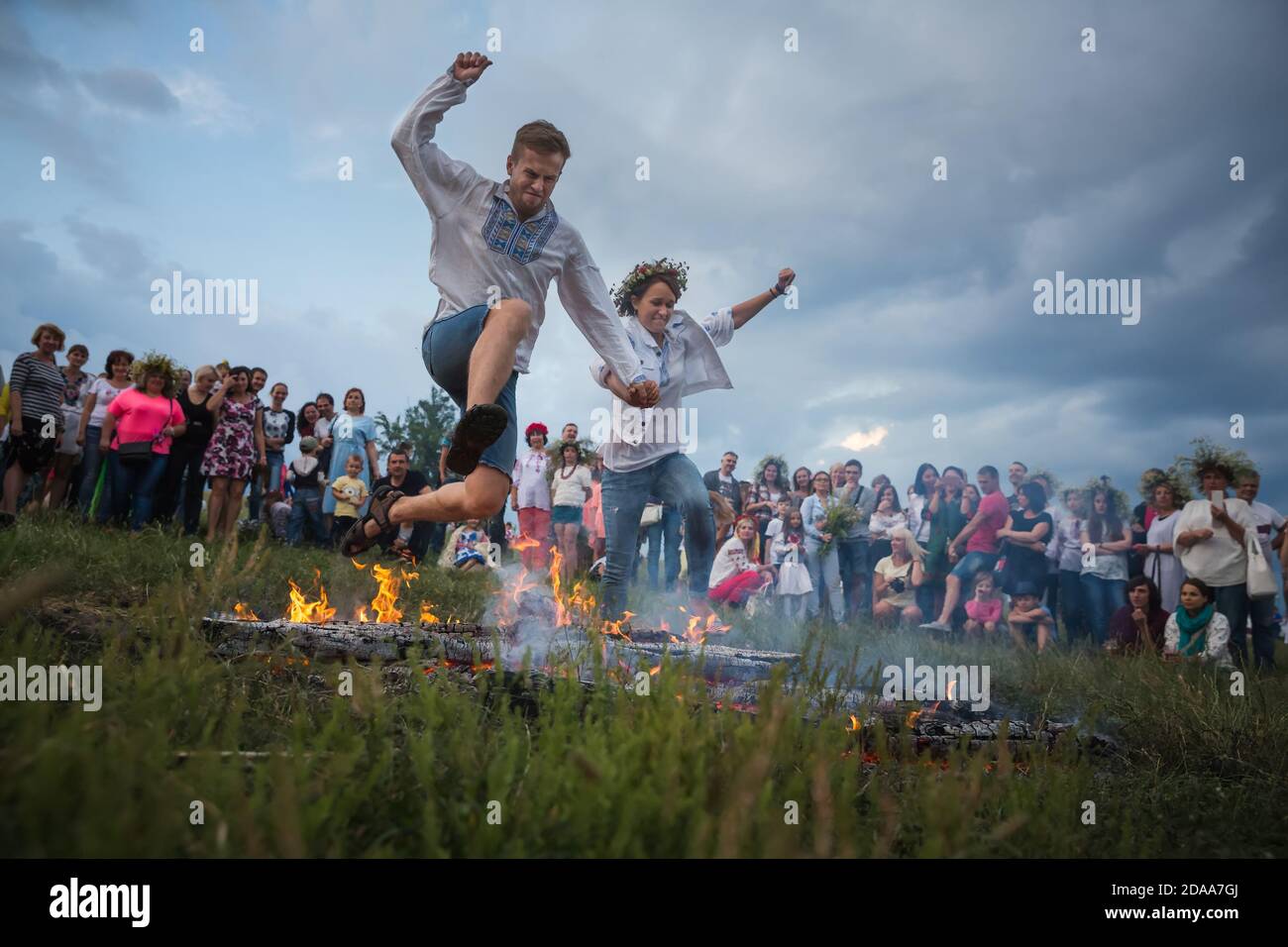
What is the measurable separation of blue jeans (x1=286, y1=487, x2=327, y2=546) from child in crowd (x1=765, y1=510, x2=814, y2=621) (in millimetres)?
5717

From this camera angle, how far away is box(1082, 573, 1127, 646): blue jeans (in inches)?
331

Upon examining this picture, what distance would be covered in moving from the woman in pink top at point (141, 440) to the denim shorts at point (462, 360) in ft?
19.1

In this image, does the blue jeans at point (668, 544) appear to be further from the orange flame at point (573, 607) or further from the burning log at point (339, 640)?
the burning log at point (339, 640)

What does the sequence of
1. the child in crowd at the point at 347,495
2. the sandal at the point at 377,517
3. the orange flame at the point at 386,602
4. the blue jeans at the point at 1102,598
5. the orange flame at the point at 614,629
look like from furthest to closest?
the child in crowd at the point at 347,495 → the blue jeans at the point at 1102,598 → the orange flame at the point at 386,602 → the sandal at the point at 377,517 → the orange flame at the point at 614,629

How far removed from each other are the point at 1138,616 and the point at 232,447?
9323mm

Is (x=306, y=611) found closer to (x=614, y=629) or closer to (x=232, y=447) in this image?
(x=614, y=629)

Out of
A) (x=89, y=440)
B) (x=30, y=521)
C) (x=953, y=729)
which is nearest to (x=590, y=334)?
(x=953, y=729)

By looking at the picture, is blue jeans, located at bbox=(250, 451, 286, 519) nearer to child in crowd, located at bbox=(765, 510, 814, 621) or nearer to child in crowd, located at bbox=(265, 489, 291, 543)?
child in crowd, located at bbox=(265, 489, 291, 543)

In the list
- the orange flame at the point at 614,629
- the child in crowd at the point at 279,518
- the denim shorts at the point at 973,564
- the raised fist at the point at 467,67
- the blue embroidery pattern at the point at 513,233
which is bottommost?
the orange flame at the point at 614,629

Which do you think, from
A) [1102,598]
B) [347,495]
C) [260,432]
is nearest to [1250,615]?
[1102,598]

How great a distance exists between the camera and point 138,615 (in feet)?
13.1

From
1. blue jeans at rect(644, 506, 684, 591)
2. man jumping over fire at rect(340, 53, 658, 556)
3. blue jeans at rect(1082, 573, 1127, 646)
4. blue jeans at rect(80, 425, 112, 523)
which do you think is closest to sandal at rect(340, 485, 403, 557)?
man jumping over fire at rect(340, 53, 658, 556)

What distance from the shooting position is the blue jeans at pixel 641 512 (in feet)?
19.5

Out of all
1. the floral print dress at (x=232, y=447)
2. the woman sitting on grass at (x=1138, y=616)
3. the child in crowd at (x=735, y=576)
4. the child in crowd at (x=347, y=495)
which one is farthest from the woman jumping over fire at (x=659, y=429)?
the child in crowd at (x=347, y=495)
